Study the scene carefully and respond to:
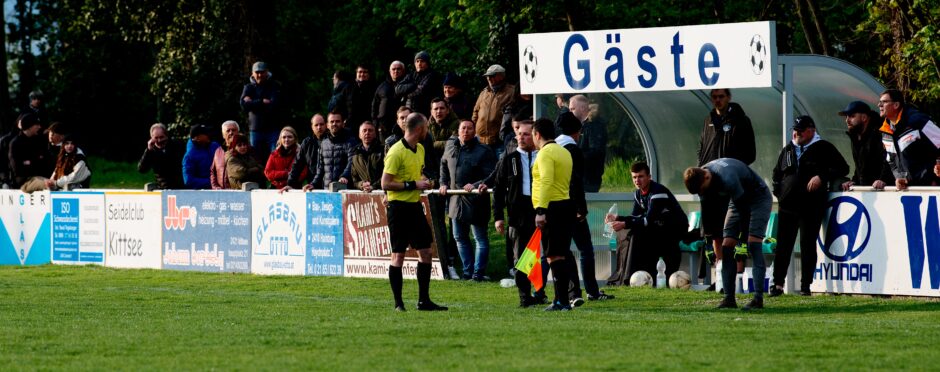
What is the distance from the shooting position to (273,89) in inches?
942

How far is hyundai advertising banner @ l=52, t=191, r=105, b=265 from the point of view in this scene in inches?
920

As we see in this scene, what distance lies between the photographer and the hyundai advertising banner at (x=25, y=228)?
24.4 meters

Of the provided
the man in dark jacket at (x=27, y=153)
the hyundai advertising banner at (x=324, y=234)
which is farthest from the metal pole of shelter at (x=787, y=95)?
the man in dark jacket at (x=27, y=153)

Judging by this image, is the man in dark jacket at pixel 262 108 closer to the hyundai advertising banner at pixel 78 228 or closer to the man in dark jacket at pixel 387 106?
the man in dark jacket at pixel 387 106

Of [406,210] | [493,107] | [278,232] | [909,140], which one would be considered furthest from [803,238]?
[278,232]

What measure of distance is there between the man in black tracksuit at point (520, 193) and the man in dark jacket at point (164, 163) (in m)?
8.83

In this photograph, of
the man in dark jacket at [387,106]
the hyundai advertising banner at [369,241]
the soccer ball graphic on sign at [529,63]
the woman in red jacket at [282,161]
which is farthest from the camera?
the man in dark jacket at [387,106]

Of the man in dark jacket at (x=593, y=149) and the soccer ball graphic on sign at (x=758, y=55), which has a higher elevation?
the soccer ball graphic on sign at (x=758, y=55)

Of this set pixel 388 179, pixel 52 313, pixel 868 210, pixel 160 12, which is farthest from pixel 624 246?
pixel 160 12

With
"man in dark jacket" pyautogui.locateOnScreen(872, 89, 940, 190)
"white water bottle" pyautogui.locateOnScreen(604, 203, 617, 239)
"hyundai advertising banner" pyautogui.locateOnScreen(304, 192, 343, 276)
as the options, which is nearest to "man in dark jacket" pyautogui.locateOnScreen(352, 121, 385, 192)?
"hyundai advertising banner" pyautogui.locateOnScreen(304, 192, 343, 276)

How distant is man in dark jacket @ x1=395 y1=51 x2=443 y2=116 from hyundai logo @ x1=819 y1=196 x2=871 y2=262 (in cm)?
643

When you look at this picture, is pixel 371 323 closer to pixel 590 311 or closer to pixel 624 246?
pixel 590 311

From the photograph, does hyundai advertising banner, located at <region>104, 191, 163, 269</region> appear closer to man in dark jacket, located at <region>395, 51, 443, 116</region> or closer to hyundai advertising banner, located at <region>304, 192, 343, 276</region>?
hyundai advertising banner, located at <region>304, 192, 343, 276</region>

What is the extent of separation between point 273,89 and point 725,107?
896cm
